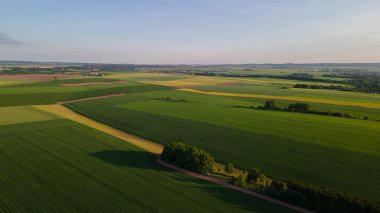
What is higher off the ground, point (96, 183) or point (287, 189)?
point (287, 189)

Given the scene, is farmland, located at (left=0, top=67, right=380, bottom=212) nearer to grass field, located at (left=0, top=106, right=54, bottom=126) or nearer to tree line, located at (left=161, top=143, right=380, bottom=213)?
grass field, located at (left=0, top=106, right=54, bottom=126)

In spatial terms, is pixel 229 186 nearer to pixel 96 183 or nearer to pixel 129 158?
pixel 96 183

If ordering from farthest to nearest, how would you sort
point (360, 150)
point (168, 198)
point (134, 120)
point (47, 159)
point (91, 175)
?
1. point (134, 120)
2. point (360, 150)
3. point (47, 159)
4. point (91, 175)
5. point (168, 198)

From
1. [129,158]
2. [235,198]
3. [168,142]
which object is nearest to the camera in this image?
[235,198]

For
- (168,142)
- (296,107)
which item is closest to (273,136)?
(168,142)

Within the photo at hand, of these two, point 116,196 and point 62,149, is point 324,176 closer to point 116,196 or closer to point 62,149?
point 116,196

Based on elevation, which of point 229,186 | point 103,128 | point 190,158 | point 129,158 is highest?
point 190,158

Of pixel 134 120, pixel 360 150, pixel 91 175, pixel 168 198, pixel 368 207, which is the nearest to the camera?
pixel 368 207

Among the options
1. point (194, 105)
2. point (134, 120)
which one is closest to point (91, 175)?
point (134, 120)
